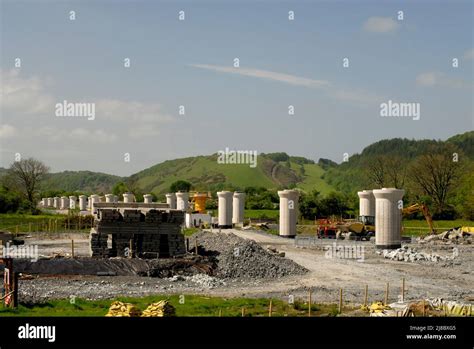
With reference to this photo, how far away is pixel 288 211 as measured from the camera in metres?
46.0

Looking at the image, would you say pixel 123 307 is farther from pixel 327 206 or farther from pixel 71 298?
pixel 327 206

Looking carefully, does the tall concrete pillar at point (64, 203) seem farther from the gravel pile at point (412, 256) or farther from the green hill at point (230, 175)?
the gravel pile at point (412, 256)

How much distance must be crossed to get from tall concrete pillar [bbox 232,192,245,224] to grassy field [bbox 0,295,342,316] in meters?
33.8

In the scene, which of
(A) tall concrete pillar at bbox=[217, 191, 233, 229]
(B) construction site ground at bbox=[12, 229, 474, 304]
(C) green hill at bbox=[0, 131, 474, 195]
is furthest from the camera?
(C) green hill at bbox=[0, 131, 474, 195]

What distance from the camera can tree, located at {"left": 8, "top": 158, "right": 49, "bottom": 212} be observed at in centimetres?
7866

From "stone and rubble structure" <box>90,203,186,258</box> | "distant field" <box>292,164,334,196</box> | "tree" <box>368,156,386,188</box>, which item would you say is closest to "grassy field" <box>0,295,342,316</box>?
"stone and rubble structure" <box>90,203,186,258</box>

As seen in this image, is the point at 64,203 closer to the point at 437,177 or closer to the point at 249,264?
the point at 437,177

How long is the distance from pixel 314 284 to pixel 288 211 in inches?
811

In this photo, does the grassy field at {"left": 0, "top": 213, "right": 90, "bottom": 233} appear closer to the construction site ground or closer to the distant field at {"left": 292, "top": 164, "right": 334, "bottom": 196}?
the construction site ground

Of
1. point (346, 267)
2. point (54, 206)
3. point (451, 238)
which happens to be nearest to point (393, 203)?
point (346, 267)

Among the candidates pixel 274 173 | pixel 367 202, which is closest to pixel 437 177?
pixel 367 202

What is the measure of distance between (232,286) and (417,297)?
7.09 metres

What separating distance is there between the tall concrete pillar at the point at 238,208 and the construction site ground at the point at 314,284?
2208 centimetres

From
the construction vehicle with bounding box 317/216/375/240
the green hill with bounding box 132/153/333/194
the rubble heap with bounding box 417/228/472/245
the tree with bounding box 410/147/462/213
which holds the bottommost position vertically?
the rubble heap with bounding box 417/228/472/245
